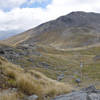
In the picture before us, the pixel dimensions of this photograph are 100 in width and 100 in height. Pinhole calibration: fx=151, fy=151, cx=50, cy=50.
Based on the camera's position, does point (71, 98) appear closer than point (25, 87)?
Yes

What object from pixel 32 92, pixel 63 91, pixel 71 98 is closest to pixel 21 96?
pixel 32 92

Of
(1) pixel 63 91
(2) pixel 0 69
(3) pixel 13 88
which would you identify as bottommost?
(1) pixel 63 91

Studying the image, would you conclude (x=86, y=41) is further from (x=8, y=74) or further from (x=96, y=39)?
(x=8, y=74)

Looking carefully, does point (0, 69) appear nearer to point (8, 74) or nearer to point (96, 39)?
point (8, 74)

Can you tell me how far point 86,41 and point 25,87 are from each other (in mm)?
175222

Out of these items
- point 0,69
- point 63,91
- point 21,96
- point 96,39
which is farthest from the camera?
point 96,39

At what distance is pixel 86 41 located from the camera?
175625 millimetres

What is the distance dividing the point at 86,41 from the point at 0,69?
570 feet

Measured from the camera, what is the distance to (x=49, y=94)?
644 cm

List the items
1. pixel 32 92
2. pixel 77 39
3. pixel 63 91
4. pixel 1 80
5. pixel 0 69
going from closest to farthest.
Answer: pixel 32 92
pixel 1 80
pixel 63 91
pixel 0 69
pixel 77 39

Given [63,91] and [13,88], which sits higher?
[13,88]

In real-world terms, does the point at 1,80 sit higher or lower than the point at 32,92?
higher

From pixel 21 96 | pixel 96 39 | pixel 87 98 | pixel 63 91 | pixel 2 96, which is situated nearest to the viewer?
pixel 2 96

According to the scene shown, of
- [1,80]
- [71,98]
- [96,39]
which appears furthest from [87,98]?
[96,39]
